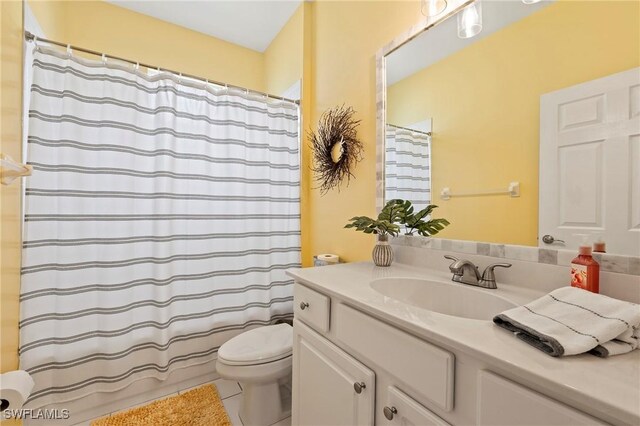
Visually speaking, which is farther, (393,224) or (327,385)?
(393,224)

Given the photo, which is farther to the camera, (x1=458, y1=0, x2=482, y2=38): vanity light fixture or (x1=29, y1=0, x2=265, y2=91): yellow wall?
(x1=29, y1=0, x2=265, y2=91): yellow wall

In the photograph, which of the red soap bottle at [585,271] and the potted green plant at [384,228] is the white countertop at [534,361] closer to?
the red soap bottle at [585,271]

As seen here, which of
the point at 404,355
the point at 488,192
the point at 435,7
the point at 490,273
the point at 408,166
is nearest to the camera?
the point at 404,355

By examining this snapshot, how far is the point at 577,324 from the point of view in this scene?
21.1 inches

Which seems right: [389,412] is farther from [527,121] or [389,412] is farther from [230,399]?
[230,399]

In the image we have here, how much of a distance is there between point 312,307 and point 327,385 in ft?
0.86

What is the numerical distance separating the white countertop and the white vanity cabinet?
0.03 meters

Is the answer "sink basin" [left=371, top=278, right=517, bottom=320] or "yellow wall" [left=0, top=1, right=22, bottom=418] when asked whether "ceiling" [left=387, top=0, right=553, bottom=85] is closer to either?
"sink basin" [left=371, top=278, right=517, bottom=320]

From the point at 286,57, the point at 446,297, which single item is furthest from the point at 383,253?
the point at 286,57

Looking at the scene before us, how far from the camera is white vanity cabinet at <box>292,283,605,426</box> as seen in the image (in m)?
0.49

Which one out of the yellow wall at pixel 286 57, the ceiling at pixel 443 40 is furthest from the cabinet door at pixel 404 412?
the yellow wall at pixel 286 57

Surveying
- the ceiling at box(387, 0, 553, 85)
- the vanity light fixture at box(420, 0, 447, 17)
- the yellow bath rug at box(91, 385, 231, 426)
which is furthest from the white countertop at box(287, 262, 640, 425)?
the yellow bath rug at box(91, 385, 231, 426)

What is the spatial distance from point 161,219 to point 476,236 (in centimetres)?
167

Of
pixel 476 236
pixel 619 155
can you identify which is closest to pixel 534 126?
pixel 619 155
